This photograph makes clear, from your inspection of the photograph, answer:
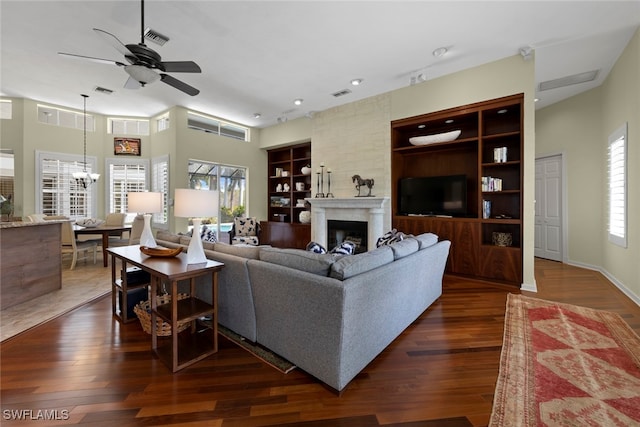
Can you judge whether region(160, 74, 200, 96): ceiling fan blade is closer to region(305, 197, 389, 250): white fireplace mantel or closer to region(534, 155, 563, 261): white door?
region(305, 197, 389, 250): white fireplace mantel

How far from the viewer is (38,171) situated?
5508 millimetres

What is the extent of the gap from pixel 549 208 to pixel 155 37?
722 cm

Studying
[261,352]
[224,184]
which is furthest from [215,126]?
[261,352]

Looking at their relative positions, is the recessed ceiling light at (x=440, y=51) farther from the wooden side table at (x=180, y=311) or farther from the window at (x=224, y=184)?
the window at (x=224, y=184)

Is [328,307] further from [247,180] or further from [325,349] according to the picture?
[247,180]

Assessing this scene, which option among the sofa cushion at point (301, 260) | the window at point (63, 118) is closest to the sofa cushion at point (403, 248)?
→ the sofa cushion at point (301, 260)

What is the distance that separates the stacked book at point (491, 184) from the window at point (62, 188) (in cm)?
791

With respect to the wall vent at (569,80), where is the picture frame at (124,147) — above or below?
below

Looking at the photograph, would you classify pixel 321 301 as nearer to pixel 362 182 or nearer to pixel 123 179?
pixel 362 182

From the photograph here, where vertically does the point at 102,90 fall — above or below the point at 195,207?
above

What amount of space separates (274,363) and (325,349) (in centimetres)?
53

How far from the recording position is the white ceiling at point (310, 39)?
275 cm

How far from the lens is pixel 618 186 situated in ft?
12.4

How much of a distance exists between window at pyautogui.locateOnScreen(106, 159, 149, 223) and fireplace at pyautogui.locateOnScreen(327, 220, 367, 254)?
4431 millimetres
